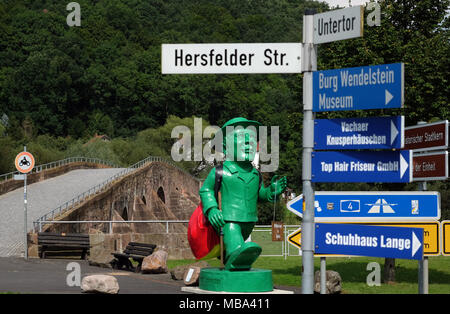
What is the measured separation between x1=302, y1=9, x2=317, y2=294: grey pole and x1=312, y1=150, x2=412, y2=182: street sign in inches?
3.8

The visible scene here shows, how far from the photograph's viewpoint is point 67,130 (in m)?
116

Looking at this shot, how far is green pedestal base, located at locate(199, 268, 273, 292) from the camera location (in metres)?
9.71

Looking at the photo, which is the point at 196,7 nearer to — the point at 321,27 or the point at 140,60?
the point at 140,60

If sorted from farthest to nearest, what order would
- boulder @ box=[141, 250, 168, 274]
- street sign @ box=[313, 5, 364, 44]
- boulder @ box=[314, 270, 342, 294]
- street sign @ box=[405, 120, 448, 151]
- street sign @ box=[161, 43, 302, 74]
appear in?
boulder @ box=[141, 250, 168, 274], boulder @ box=[314, 270, 342, 294], street sign @ box=[405, 120, 448, 151], street sign @ box=[161, 43, 302, 74], street sign @ box=[313, 5, 364, 44]

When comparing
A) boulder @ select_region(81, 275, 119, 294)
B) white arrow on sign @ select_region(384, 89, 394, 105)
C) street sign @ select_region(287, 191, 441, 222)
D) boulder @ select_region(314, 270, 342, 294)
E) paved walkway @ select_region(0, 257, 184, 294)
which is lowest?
paved walkway @ select_region(0, 257, 184, 294)

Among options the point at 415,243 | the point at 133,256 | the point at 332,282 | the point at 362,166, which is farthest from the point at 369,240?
the point at 133,256

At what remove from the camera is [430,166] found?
982cm

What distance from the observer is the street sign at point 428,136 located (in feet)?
31.0

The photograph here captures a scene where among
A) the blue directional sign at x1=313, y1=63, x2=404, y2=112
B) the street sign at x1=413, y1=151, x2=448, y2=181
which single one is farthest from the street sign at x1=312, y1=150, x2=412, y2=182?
the street sign at x1=413, y1=151, x2=448, y2=181

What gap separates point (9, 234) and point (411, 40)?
1333 centimetres

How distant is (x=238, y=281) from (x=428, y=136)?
285 centimetres

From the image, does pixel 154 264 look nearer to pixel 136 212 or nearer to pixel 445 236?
pixel 445 236

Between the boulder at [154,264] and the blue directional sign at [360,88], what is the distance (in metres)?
10.5

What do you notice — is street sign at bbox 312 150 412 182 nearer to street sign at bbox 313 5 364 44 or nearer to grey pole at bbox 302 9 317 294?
grey pole at bbox 302 9 317 294
